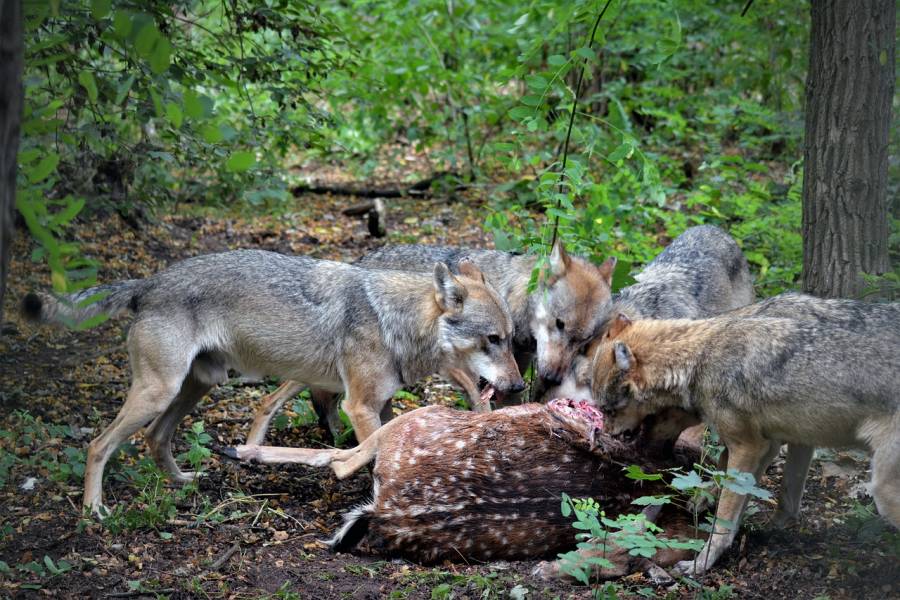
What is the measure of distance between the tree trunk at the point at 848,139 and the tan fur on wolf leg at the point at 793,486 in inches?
56.9

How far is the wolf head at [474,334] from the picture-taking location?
6.69 metres

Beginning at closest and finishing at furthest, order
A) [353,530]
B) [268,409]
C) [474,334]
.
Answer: [353,530] → [474,334] → [268,409]

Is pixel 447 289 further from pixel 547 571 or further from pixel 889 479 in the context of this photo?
pixel 889 479

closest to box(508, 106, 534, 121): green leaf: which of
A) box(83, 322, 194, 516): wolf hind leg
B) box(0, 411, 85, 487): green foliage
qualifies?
box(83, 322, 194, 516): wolf hind leg

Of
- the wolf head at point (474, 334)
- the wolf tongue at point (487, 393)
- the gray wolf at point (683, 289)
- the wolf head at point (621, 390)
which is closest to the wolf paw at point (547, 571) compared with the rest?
the wolf head at point (621, 390)

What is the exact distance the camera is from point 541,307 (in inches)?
278

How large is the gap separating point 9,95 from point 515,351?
511 centimetres

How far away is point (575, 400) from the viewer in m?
6.23

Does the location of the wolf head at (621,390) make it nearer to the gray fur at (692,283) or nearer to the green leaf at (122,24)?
the gray fur at (692,283)

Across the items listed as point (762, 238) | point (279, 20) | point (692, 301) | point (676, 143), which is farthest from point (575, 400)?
point (676, 143)

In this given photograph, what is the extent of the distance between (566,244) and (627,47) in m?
5.47

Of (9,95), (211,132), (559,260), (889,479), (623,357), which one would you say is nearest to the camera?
(9,95)

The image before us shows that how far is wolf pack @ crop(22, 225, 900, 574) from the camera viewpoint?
5020 mm

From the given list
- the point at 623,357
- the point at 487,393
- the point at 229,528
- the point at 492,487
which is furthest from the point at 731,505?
the point at 229,528
